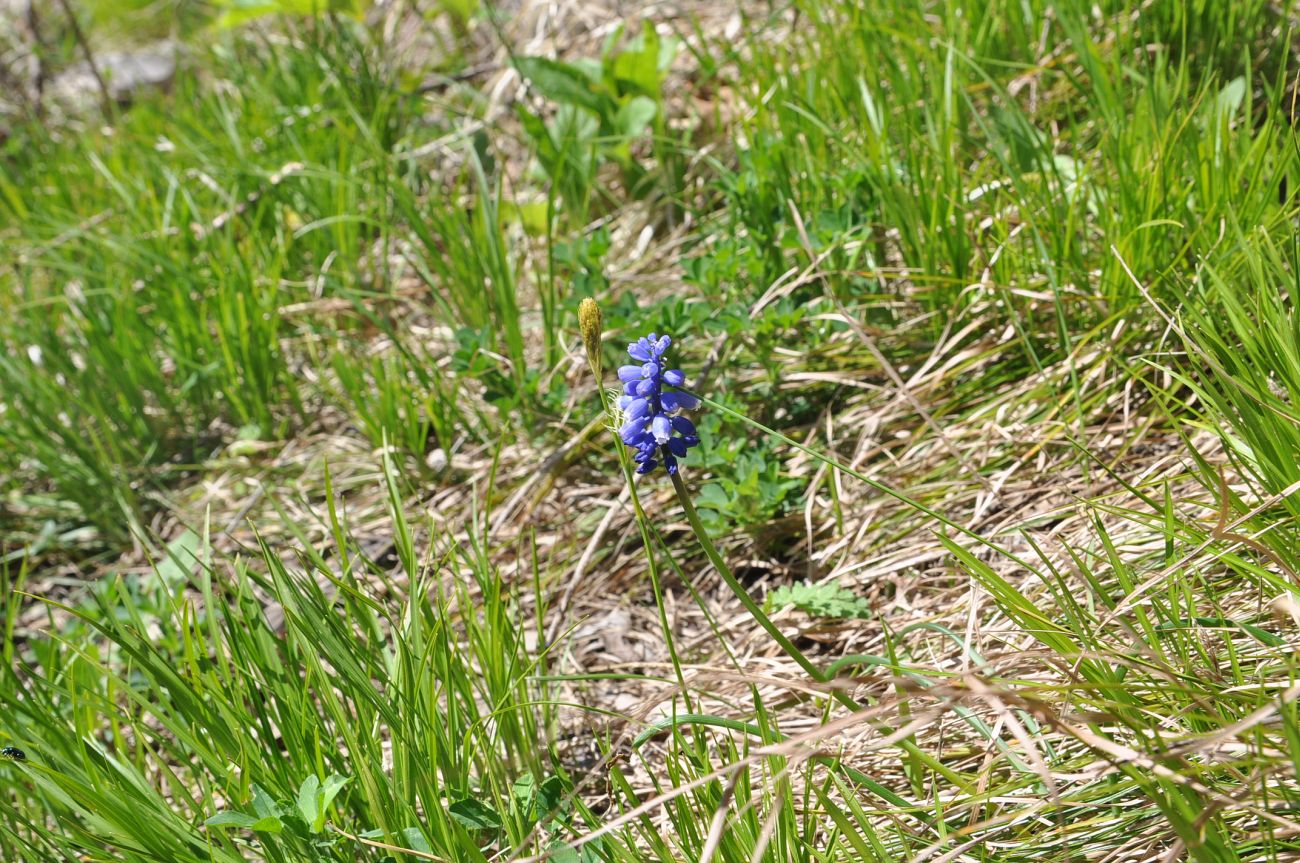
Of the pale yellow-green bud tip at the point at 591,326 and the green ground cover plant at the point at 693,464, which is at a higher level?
the pale yellow-green bud tip at the point at 591,326

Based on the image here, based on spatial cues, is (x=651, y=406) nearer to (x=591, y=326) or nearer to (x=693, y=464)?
(x=591, y=326)

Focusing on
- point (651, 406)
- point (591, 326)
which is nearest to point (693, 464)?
point (651, 406)

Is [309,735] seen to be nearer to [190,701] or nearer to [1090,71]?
[190,701]

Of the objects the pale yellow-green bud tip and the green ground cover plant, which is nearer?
the pale yellow-green bud tip

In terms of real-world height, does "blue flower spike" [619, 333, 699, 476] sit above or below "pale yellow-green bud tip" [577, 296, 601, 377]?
below

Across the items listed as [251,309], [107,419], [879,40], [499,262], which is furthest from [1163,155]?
[107,419]

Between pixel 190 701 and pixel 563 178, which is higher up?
pixel 563 178

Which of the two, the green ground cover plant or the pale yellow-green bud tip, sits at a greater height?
the pale yellow-green bud tip

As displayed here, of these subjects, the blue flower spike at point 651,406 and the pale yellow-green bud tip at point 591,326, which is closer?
the pale yellow-green bud tip at point 591,326
